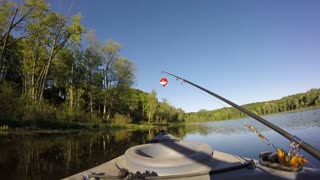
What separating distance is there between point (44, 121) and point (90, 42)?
25758 millimetres

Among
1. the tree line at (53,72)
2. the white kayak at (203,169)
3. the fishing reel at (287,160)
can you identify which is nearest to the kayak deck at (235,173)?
the white kayak at (203,169)

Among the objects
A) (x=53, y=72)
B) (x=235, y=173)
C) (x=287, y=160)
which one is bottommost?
(x=235, y=173)

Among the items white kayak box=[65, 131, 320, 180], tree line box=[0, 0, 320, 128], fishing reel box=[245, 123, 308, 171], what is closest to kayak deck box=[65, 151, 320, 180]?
white kayak box=[65, 131, 320, 180]

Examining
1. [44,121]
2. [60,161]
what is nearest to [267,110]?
[44,121]

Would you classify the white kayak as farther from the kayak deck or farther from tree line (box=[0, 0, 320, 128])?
tree line (box=[0, 0, 320, 128])

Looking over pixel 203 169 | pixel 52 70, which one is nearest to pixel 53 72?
pixel 52 70

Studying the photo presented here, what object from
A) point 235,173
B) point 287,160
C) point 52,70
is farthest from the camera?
point 52,70

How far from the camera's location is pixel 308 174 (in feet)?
16.6

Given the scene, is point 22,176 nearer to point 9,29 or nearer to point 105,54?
point 9,29

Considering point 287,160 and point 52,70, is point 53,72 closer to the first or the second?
point 52,70

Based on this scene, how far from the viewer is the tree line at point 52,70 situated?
28.4 meters

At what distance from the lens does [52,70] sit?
4797 centimetres

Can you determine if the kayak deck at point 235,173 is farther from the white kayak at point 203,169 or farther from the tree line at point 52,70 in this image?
the tree line at point 52,70

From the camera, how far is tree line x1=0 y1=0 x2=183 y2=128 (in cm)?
2841
